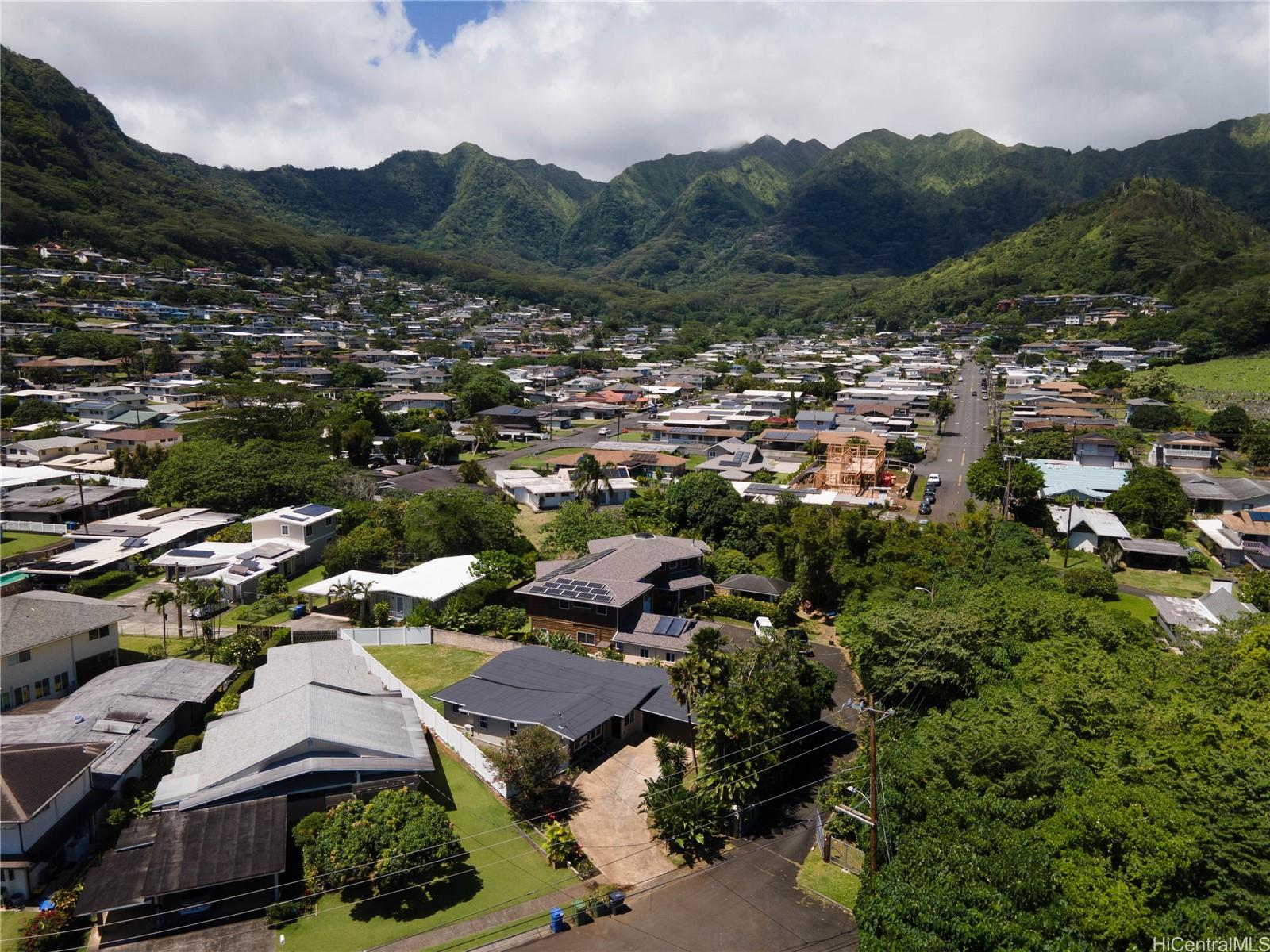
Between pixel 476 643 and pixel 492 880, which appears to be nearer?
pixel 492 880

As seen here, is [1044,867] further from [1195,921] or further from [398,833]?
[398,833]

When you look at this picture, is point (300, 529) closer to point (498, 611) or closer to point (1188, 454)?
point (498, 611)

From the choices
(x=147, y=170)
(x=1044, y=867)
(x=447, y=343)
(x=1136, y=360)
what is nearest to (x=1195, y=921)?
(x=1044, y=867)

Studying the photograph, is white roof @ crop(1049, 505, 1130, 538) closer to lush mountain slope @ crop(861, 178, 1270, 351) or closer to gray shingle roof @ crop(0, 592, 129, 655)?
gray shingle roof @ crop(0, 592, 129, 655)

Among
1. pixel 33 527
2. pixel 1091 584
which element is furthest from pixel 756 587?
pixel 33 527

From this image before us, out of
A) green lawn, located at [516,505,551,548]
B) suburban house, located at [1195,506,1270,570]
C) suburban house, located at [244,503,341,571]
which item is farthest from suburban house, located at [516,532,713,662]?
suburban house, located at [1195,506,1270,570]

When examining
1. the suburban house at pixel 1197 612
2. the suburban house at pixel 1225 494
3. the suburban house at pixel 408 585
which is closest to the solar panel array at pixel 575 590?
the suburban house at pixel 408 585
